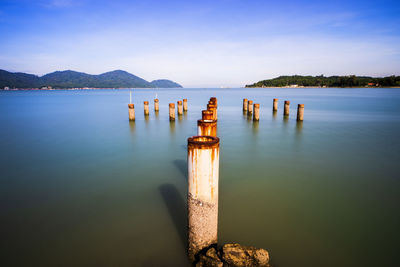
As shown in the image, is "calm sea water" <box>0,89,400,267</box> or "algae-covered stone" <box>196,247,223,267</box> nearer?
"algae-covered stone" <box>196,247,223,267</box>

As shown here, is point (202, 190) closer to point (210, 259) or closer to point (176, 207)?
point (210, 259)

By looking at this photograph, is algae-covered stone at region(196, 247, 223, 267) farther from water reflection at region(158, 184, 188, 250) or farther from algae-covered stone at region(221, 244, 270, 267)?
water reflection at region(158, 184, 188, 250)

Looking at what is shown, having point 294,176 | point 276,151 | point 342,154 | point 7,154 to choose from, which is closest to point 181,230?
point 294,176

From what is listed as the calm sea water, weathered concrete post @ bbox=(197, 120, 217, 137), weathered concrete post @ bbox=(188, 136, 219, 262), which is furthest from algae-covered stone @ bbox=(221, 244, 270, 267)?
weathered concrete post @ bbox=(197, 120, 217, 137)

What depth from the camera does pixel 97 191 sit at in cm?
592

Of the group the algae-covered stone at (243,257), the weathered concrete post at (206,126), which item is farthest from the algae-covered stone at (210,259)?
the weathered concrete post at (206,126)

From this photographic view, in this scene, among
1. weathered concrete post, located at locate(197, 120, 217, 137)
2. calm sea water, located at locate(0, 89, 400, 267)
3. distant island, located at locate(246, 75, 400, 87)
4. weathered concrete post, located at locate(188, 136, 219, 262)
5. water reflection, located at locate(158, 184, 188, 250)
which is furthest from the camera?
distant island, located at locate(246, 75, 400, 87)

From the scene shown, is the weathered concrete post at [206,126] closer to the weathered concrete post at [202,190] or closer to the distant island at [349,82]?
the weathered concrete post at [202,190]

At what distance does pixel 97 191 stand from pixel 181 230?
2998 millimetres

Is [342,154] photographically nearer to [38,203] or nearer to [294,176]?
[294,176]

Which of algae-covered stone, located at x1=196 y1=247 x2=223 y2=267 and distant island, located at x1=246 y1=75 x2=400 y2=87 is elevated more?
distant island, located at x1=246 y1=75 x2=400 y2=87

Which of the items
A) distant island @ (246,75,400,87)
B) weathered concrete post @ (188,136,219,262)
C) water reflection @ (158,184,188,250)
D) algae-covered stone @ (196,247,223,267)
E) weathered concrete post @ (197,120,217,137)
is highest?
distant island @ (246,75,400,87)

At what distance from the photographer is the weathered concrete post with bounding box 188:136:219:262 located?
9.55 ft

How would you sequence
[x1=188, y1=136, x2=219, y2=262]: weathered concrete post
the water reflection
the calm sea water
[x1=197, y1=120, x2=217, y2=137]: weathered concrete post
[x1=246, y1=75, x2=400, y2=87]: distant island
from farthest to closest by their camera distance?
1. [x1=246, y1=75, x2=400, y2=87]: distant island
2. [x1=197, y1=120, x2=217, y2=137]: weathered concrete post
3. the water reflection
4. the calm sea water
5. [x1=188, y1=136, x2=219, y2=262]: weathered concrete post
